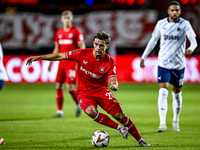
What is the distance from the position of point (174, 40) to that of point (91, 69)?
7.12 feet

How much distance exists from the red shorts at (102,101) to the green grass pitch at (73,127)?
0.53m

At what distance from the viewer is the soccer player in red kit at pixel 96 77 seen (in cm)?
587

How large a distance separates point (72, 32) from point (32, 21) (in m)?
12.8

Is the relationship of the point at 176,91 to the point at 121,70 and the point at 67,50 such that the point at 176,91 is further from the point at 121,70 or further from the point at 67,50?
the point at 121,70

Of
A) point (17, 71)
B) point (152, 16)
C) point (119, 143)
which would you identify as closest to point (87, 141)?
point (119, 143)

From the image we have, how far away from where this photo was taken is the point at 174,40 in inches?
299

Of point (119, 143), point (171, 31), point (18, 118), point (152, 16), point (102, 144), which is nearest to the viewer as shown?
point (102, 144)

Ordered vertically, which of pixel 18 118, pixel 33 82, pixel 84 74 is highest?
pixel 84 74

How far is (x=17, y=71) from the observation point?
64.6 feet

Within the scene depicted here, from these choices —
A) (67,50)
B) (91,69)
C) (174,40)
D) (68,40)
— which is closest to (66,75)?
(67,50)

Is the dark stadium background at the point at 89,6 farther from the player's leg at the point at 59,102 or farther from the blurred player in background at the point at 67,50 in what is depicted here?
the player's leg at the point at 59,102

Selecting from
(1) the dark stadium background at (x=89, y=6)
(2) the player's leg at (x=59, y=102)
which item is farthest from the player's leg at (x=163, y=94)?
(1) the dark stadium background at (x=89, y=6)

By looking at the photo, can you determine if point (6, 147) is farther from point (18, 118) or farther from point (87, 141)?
point (18, 118)

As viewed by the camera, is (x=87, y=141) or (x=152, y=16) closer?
(x=87, y=141)
